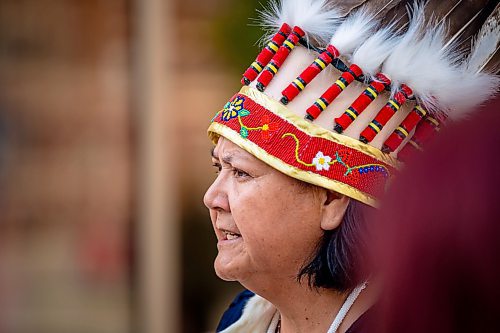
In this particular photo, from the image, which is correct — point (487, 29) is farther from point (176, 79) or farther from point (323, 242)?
point (176, 79)

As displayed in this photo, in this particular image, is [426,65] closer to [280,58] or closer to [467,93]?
[467,93]

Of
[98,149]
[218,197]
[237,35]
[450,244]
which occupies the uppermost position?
[450,244]

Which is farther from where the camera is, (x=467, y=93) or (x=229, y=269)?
(x=229, y=269)

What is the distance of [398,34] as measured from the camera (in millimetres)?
1804

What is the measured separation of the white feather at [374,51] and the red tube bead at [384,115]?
7 centimetres

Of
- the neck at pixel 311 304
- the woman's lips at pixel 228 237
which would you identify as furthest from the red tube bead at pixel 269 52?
the neck at pixel 311 304

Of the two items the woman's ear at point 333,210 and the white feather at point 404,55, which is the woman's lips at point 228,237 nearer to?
the woman's ear at point 333,210

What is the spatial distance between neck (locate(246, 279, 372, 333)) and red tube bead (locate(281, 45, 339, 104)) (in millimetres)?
423

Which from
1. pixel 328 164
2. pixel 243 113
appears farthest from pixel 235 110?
pixel 328 164

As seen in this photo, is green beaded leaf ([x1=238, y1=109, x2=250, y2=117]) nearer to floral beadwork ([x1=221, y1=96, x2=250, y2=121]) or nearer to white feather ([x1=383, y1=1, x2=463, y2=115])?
floral beadwork ([x1=221, y1=96, x2=250, y2=121])

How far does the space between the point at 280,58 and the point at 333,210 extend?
1.19 feet

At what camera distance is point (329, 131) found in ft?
5.86

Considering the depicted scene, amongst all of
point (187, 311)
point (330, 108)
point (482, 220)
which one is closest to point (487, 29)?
point (330, 108)

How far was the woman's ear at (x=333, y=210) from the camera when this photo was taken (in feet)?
5.96
